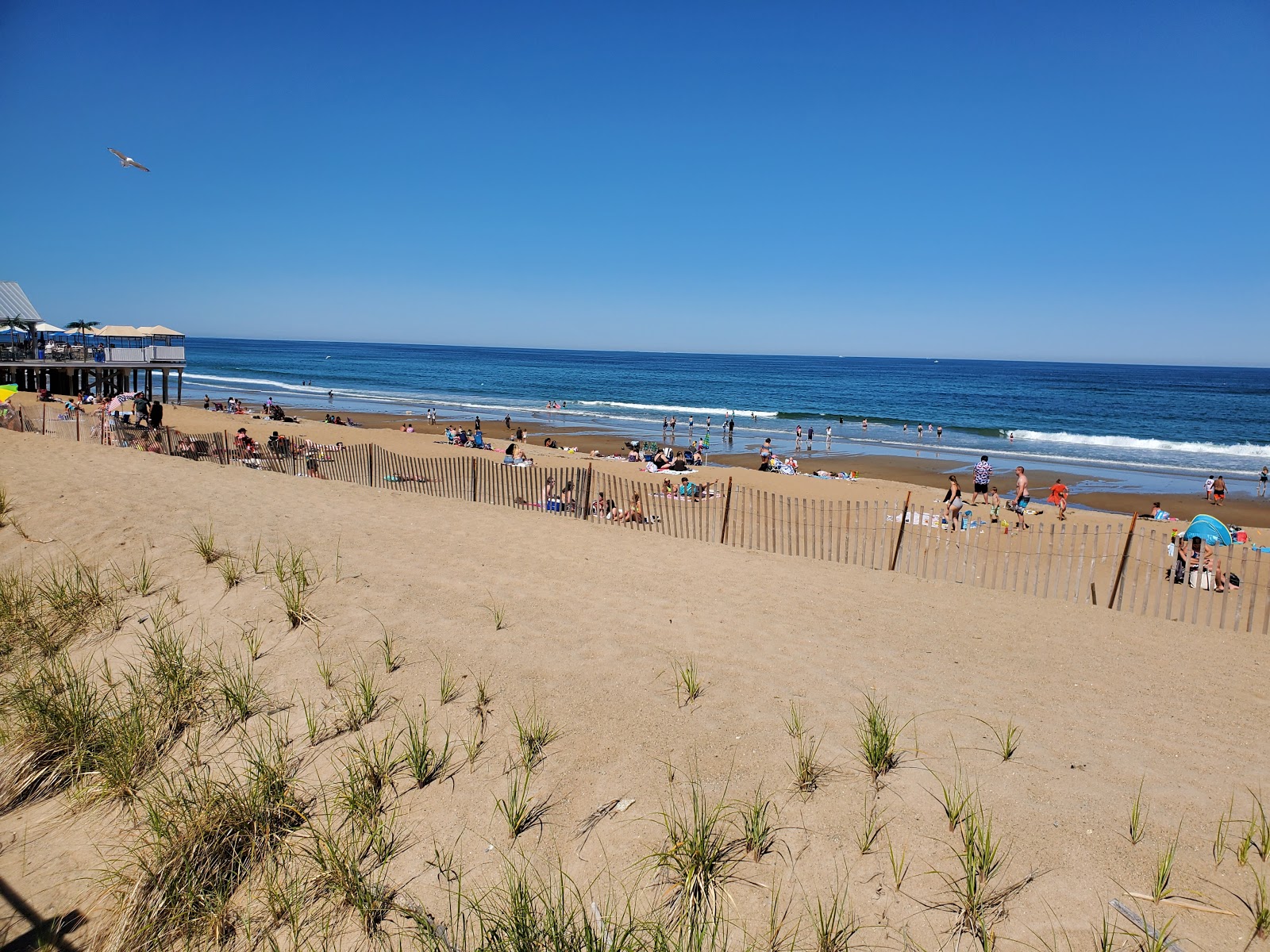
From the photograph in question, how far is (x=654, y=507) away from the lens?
17.2 meters

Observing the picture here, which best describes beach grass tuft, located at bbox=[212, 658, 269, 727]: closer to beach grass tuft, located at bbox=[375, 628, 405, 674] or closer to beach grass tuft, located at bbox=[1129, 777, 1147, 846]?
beach grass tuft, located at bbox=[375, 628, 405, 674]

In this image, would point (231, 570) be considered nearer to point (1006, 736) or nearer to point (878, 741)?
point (878, 741)

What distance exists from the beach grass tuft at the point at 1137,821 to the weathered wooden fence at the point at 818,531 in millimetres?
6255

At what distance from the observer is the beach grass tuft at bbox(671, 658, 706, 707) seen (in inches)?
219

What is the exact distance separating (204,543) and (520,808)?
20.0 ft

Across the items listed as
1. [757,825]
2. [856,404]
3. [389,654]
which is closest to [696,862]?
[757,825]

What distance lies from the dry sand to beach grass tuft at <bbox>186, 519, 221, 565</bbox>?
0.16 metres

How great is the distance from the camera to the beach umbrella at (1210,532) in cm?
1315

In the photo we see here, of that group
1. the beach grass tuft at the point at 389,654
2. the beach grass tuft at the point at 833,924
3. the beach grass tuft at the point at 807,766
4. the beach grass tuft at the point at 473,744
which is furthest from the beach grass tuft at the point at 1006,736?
the beach grass tuft at the point at 389,654

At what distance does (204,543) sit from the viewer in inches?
335

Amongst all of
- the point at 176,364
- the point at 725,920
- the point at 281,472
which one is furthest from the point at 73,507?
the point at 176,364

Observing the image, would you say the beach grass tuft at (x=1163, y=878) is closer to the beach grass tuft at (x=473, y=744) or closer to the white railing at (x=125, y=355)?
the beach grass tuft at (x=473, y=744)

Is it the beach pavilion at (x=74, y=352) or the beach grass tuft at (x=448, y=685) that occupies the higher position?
the beach pavilion at (x=74, y=352)

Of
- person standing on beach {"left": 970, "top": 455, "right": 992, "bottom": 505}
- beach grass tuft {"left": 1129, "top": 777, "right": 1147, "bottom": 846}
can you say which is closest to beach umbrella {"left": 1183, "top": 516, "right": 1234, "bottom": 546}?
person standing on beach {"left": 970, "top": 455, "right": 992, "bottom": 505}
